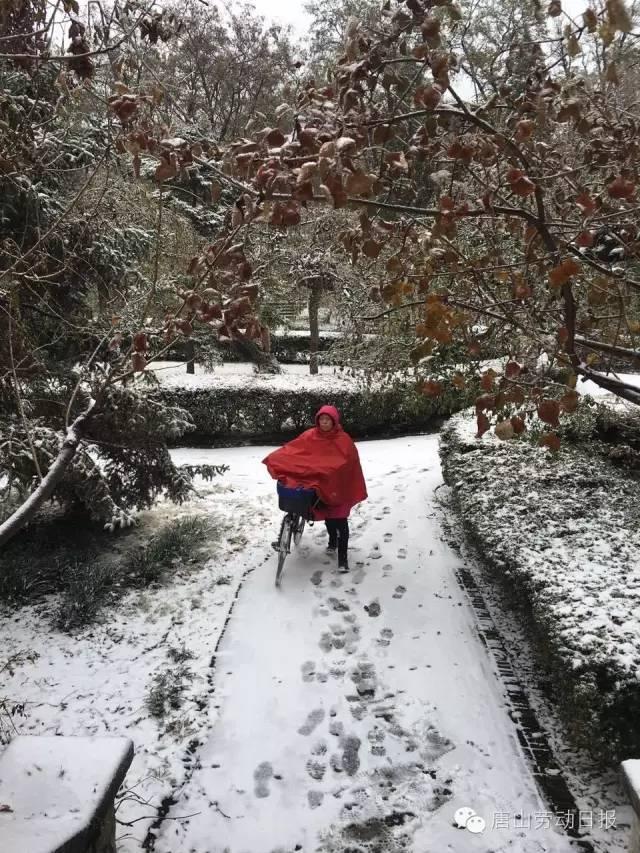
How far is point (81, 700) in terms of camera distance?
3760mm

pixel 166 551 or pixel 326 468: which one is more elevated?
pixel 326 468

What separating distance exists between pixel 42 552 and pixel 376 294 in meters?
4.40

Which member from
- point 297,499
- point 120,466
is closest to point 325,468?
point 297,499

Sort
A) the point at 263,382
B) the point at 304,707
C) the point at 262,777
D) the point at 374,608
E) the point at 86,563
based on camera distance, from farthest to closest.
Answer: the point at 263,382 < the point at 86,563 < the point at 374,608 < the point at 304,707 < the point at 262,777

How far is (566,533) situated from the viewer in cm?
417

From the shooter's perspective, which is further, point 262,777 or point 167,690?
point 167,690

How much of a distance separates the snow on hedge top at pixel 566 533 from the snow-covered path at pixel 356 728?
2.61ft

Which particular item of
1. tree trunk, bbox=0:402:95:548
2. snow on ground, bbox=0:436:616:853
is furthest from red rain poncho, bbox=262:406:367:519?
tree trunk, bbox=0:402:95:548

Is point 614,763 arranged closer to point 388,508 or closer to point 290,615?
point 290,615

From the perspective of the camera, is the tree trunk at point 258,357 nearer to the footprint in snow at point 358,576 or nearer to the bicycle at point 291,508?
the bicycle at point 291,508

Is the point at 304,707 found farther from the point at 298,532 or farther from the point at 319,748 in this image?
the point at 298,532

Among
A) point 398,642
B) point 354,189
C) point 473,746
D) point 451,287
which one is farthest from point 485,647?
point 354,189

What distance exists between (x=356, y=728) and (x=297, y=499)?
6.52 feet

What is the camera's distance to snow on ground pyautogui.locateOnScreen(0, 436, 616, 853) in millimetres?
2836
